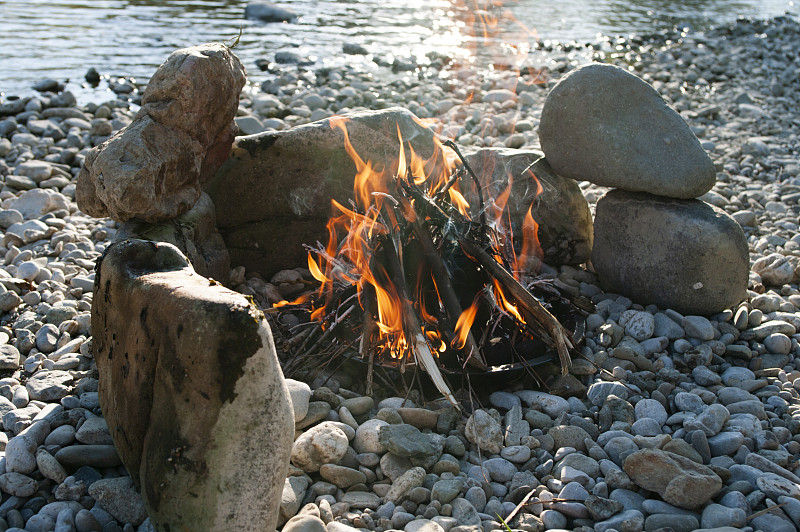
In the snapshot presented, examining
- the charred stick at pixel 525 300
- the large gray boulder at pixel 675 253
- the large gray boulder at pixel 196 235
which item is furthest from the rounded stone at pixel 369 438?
the large gray boulder at pixel 675 253

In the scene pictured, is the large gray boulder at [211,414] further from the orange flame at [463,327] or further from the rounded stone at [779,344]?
the rounded stone at [779,344]

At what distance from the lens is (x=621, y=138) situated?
4523 mm

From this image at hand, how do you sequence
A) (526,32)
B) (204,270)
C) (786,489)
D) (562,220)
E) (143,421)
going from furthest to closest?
(526,32), (562,220), (204,270), (786,489), (143,421)

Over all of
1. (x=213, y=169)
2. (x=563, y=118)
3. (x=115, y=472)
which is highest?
(x=563, y=118)

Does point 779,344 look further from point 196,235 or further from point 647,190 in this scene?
point 196,235

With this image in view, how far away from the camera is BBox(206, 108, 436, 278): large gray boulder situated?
476 cm

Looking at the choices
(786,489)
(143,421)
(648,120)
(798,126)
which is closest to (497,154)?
(648,120)

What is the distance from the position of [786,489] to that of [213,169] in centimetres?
355

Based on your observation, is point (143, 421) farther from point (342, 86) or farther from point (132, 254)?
point (342, 86)

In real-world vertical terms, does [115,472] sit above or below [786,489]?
below

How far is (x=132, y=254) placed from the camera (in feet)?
9.70

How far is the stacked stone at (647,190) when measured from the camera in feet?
14.5

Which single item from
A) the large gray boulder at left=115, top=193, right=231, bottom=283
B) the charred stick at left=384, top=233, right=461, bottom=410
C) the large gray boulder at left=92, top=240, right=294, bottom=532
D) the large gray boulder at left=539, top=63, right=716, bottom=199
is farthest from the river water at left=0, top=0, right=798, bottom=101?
the large gray boulder at left=92, top=240, right=294, bottom=532

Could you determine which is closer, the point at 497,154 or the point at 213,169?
the point at 213,169
